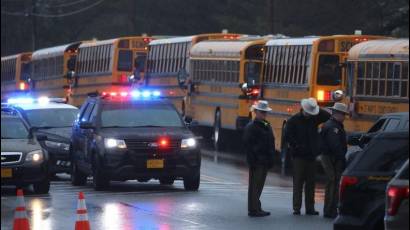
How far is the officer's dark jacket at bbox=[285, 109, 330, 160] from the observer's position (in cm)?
1797

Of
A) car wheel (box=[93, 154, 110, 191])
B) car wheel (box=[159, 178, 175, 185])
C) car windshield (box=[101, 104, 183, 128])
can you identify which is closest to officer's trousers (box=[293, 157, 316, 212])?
car wheel (box=[159, 178, 175, 185])

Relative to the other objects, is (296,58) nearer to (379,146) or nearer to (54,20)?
(379,146)

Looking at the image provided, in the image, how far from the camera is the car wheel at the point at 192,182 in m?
22.2

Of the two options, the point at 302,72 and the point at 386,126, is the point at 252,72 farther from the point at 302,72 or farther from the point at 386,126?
the point at 386,126

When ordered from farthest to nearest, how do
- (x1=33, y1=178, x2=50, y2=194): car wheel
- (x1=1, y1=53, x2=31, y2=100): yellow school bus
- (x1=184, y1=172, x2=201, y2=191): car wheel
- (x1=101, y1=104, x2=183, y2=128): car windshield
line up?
1. (x1=1, y1=53, x2=31, y2=100): yellow school bus
2. (x1=101, y1=104, x2=183, y2=128): car windshield
3. (x1=184, y1=172, x2=201, y2=191): car wheel
4. (x1=33, y1=178, x2=50, y2=194): car wheel

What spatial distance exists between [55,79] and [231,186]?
29018 mm

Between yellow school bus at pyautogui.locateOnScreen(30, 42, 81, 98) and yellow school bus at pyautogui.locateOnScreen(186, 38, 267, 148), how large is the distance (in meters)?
12.0

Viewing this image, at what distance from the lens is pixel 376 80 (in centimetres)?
2670

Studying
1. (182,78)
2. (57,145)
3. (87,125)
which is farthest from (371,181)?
(182,78)

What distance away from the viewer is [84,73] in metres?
48.0

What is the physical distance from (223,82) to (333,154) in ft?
60.5

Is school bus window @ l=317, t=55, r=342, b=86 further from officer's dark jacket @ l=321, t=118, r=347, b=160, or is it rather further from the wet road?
officer's dark jacket @ l=321, t=118, r=347, b=160

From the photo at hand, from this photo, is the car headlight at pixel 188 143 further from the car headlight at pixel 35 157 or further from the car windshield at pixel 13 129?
the car windshield at pixel 13 129

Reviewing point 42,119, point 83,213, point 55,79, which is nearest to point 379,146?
point 83,213
